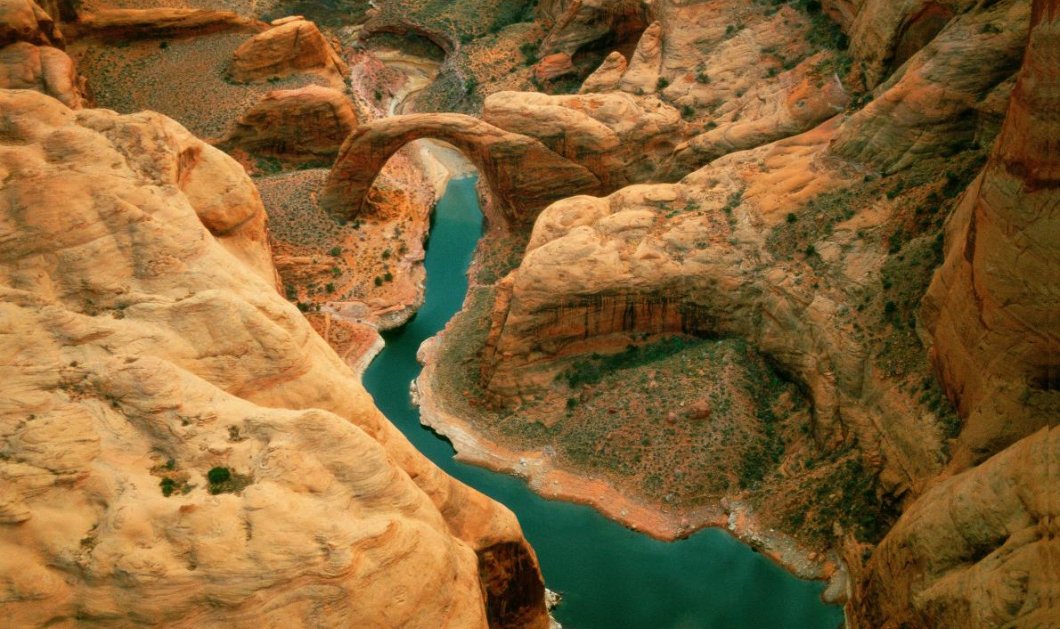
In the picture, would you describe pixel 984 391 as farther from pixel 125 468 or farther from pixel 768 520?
pixel 125 468

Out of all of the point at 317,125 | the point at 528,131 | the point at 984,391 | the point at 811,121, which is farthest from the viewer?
the point at 317,125

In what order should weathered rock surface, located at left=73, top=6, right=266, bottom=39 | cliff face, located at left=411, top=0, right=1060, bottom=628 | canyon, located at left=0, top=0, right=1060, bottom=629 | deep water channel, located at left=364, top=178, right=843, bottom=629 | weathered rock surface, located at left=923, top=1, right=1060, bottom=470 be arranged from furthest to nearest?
weathered rock surface, located at left=73, top=6, right=266, bottom=39
deep water channel, located at left=364, top=178, right=843, bottom=629
cliff face, located at left=411, top=0, right=1060, bottom=628
weathered rock surface, located at left=923, top=1, right=1060, bottom=470
canyon, located at left=0, top=0, right=1060, bottom=629

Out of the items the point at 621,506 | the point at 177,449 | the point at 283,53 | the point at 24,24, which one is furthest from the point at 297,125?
the point at 177,449

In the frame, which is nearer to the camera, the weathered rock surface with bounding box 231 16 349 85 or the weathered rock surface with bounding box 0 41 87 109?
the weathered rock surface with bounding box 0 41 87 109

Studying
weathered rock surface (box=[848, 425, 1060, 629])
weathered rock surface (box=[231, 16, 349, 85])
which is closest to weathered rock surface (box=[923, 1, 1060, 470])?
weathered rock surface (box=[848, 425, 1060, 629])

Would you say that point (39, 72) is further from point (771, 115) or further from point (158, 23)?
point (771, 115)

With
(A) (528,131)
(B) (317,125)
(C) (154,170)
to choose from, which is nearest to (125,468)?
(C) (154,170)

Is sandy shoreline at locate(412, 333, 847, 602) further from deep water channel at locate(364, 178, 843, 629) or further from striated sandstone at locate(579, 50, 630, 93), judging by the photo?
striated sandstone at locate(579, 50, 630, 93)

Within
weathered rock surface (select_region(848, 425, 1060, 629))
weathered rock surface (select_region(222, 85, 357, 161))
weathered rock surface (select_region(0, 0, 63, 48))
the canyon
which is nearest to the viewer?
weathered rock surface (select_region(848, 425, 1060, 629))
